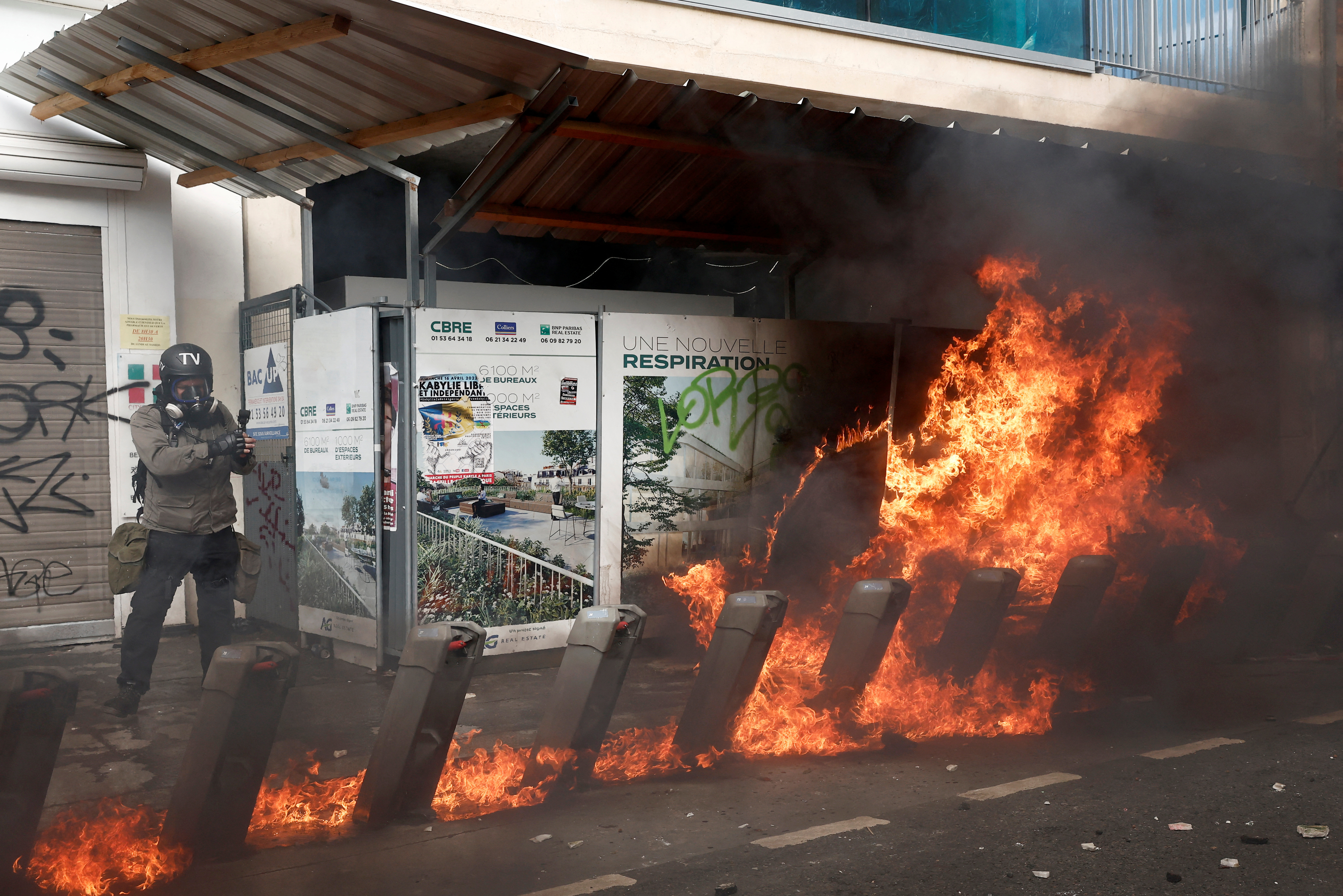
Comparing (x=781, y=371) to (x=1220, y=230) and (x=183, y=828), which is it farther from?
(x=183, y=828)

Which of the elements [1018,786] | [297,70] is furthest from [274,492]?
[1018,786]

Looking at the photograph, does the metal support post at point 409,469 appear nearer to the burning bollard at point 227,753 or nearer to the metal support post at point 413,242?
the metal support post at point 413,242

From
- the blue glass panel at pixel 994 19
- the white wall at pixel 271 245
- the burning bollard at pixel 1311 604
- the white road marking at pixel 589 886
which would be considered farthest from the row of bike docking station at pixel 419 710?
the blue glass panel at pixel 994 19

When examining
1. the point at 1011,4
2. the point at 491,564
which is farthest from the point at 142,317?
the point at 1011,4

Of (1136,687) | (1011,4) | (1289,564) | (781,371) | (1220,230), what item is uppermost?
(1011,4)

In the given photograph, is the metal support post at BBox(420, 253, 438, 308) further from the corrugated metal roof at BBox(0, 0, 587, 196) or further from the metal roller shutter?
the metal roller shutter

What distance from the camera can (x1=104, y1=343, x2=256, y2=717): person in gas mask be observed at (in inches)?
220

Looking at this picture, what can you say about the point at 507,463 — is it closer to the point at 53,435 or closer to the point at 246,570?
the point at 246,570

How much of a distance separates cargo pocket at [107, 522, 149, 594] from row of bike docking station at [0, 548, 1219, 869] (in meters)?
1.84

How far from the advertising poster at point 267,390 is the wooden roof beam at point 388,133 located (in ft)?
4.00

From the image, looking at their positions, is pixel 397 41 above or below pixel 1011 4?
below

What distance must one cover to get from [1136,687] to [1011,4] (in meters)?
8.28

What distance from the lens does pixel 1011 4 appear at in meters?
11.7

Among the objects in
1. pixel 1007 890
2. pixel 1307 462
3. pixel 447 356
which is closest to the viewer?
pixel 1007 890
